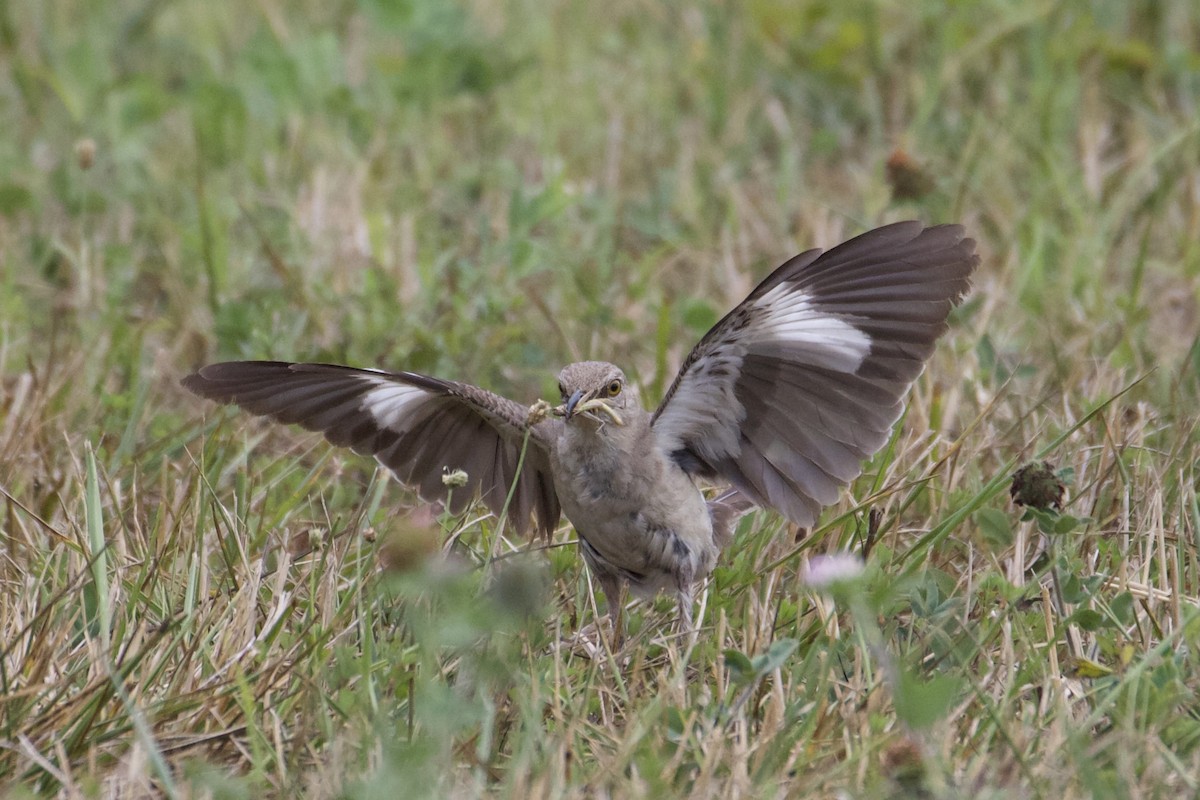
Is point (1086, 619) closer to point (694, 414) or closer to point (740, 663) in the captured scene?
point (740, 663)

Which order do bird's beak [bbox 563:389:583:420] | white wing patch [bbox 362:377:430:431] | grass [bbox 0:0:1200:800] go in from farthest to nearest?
white wing patch [bbox 362:377:430:431] < bird's beak [bbox 563:389:583:420] < grass [bbox 0:0:1200:800]

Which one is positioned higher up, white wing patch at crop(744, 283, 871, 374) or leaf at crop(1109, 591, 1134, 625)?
white wing patch at crop(744, 283, 871, 374)

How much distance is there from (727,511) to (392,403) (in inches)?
36.1

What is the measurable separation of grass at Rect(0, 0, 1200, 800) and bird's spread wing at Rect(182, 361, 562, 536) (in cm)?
16

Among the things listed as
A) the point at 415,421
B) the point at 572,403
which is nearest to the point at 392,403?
the point at 415,421

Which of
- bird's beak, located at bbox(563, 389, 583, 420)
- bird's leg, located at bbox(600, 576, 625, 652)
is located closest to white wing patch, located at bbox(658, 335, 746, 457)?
bird's beak, located at bbox(563, 389, 583, 420)

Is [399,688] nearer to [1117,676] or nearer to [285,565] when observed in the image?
[285,565]

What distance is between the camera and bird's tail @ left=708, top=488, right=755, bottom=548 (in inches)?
162

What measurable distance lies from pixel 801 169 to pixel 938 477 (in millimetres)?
2876

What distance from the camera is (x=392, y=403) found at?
410 cm

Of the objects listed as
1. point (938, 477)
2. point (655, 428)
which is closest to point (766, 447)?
point (655, 428)

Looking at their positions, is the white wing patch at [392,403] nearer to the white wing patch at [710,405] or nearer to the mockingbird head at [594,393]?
the mockingbird head at [594,393]

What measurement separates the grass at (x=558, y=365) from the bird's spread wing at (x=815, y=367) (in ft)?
0.62

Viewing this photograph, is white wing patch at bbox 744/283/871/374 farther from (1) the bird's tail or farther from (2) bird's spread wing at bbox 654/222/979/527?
(1) the bird's tail
